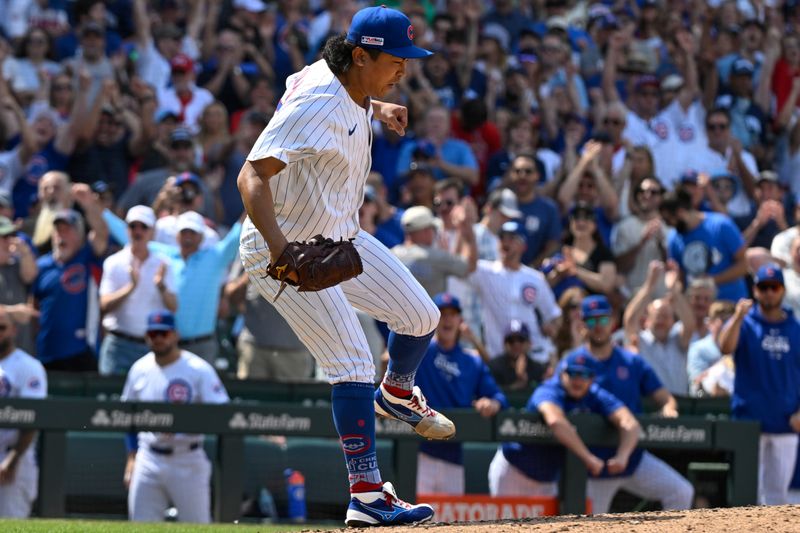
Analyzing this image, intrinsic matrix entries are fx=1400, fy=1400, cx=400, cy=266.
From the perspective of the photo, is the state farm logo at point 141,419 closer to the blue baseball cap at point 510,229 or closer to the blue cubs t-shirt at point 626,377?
the blue cubs t-shirt at point 626,377

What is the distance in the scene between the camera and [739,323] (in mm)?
8945

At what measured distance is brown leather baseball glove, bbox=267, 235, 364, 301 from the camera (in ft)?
15.4

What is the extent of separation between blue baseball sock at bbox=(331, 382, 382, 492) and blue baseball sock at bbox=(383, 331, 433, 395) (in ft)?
0.95

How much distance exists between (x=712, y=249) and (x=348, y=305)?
6435mm

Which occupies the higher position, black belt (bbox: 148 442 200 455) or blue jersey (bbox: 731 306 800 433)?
blue jersey (bbox: 731 306 800 433)

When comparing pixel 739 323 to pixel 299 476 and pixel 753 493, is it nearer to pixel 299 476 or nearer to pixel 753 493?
pixel 753 493

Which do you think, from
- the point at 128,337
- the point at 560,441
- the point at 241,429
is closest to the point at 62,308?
the point at 128,337

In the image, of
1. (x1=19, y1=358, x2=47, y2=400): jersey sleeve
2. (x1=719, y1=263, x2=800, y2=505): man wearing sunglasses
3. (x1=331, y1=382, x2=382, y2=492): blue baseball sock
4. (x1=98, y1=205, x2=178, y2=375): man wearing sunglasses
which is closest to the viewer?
(x1=331, y1=382, x2=382, y2=492): blue baseball sock

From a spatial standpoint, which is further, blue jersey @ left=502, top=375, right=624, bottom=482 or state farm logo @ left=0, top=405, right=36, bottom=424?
blue jersey @ left=502, top=375, right=624, bottom=482

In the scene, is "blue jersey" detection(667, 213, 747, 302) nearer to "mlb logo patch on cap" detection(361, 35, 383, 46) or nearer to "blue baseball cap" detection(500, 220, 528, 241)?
"blue baseball cap" detection(500, 220, 528, 241)

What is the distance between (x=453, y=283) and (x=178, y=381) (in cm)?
228

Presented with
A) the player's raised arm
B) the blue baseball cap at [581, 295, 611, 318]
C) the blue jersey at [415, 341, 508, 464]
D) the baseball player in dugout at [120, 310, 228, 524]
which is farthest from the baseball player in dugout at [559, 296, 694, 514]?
the player's raised arm

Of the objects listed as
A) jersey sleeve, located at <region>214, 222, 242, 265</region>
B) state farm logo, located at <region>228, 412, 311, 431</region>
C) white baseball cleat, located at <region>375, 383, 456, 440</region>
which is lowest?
state farm logo, located at <region>228, 412, 311, 431</region>

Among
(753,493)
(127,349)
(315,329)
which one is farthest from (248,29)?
(315,329)
